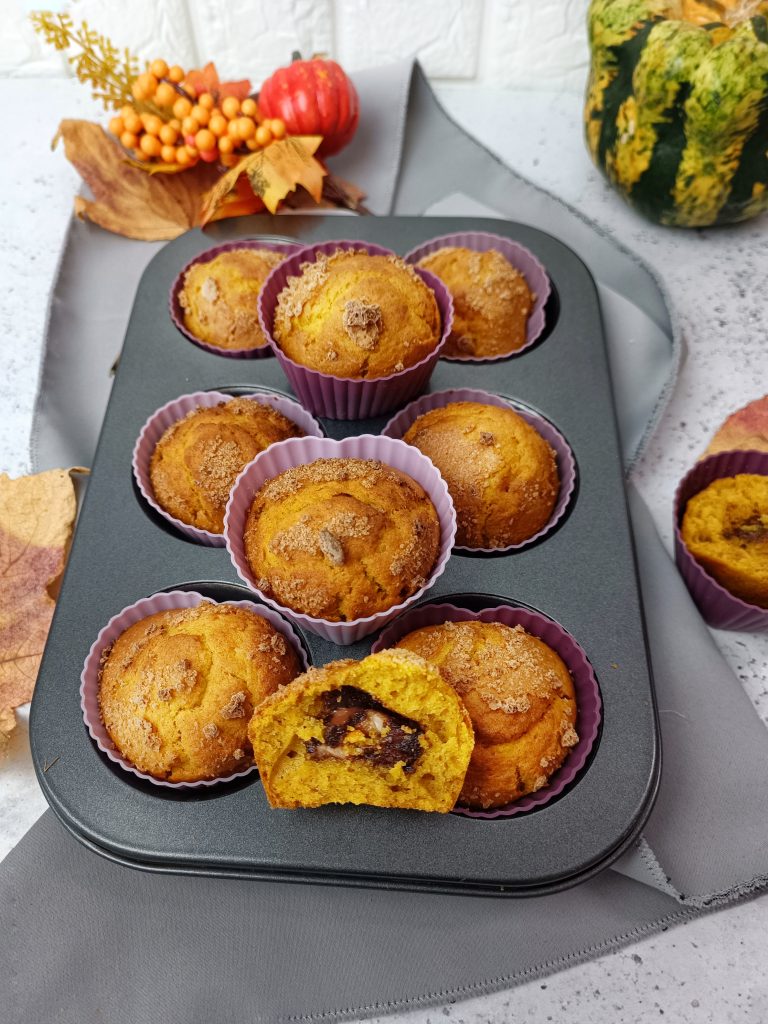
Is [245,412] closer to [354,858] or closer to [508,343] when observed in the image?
[508,343]

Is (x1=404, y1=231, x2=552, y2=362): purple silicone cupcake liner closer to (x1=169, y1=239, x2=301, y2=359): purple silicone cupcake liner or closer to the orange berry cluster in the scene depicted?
(x1=169, y1=239, x2=301, y2=359): purple silicone cupcake liner

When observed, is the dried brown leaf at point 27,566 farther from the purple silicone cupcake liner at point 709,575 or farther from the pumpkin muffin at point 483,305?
the purple silicone cupcake liner at point 709,575

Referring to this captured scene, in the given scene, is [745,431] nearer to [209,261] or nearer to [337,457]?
[337,457]

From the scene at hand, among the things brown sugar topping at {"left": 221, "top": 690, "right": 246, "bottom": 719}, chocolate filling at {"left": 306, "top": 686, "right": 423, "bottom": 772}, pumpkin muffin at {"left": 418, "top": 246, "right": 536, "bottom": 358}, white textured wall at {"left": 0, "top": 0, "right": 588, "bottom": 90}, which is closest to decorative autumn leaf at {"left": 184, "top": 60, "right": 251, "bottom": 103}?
white textured wall at {"left": 0, "top": 0, "right": 588, "bottom": 90}

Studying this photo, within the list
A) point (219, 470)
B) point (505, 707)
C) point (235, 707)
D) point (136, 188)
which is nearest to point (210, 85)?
point (136, 188)

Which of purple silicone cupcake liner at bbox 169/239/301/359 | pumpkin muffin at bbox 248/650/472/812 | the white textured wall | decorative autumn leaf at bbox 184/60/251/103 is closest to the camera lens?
pumpkin muffin at bbox 248/650/472/812

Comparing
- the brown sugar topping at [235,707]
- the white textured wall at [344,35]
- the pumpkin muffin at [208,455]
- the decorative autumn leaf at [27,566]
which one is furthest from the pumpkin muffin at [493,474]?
the white textured wall at [344,35]

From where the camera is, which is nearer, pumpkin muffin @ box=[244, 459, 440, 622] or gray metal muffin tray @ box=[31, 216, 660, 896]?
gray metal muffin tray @ box=[31, 216, 660, 896]
